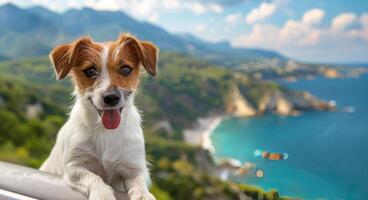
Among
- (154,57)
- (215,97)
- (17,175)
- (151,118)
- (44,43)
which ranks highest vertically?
(44,43)

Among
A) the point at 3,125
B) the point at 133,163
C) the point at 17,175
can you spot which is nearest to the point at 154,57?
the point at 133,163

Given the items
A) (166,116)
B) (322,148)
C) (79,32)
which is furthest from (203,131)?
(79,32)

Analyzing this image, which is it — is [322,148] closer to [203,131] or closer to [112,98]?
[203,131]

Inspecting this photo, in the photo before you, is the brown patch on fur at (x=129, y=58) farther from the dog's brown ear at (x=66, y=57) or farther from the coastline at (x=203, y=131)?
the coastline at (x=203, y=131)

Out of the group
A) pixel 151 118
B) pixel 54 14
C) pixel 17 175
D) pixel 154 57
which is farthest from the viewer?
pixel 54 14

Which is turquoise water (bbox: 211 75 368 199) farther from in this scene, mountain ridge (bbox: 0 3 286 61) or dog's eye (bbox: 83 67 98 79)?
dog's eye (bbox: 83 67 98 79)

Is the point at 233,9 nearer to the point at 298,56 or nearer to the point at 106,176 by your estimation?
the point at 298,56
